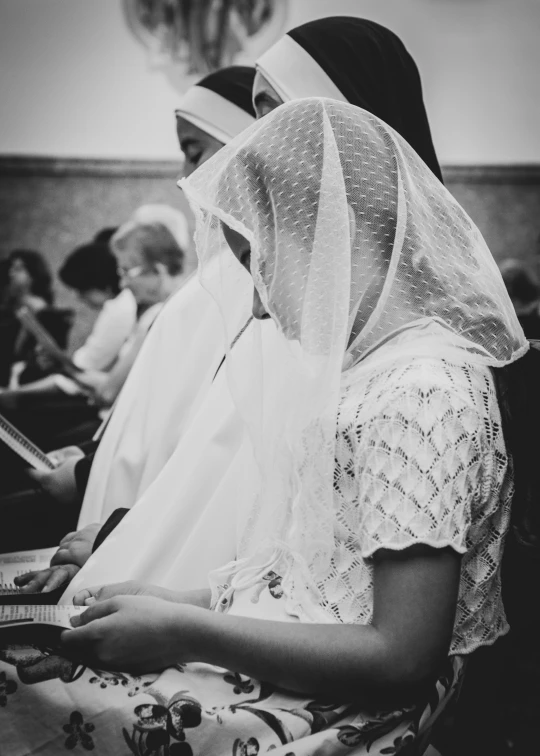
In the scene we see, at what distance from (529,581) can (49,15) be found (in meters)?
6.32

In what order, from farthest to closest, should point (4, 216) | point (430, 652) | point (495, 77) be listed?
point (4, 216), point (495, 77), point (430, 652)

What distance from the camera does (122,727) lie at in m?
0.92

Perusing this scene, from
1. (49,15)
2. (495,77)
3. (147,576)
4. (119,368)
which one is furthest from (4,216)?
(147,576)

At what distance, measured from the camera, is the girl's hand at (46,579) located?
4.52ft

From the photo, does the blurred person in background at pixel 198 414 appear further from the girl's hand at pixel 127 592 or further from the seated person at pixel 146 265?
the seated person at pixel 146 265

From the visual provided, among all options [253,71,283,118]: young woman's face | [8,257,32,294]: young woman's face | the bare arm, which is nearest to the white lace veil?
the bare arm

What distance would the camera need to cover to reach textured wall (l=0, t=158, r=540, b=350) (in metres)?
6.14

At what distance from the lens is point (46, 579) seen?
1413 millimetres

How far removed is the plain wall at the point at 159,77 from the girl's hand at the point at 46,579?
5341 mm

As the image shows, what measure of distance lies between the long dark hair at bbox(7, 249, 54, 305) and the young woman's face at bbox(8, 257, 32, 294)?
0.06ft

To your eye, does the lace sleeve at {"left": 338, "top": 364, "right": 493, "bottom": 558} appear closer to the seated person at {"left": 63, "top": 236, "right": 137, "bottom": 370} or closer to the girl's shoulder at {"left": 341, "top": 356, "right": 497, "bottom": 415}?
the girl's shoulder at {"left": 341, "top": 356, "right": 497, "bottom": 415}

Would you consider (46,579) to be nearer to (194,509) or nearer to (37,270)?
(194,509)

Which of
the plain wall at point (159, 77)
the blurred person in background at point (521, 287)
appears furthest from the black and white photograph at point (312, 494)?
the plain wall at point (159, 77)

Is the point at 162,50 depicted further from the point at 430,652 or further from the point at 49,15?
the point at 430,652
